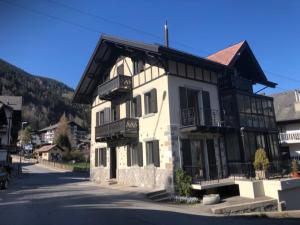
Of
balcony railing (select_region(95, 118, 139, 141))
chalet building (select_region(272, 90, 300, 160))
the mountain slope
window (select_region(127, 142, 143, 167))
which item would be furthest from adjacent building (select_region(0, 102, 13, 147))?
the mountain slope

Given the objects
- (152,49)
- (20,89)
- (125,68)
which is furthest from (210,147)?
(20,89)

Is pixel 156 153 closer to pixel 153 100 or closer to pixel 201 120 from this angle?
pixel 153 100

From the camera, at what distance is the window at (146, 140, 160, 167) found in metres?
18.6

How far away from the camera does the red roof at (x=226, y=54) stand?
21.7m

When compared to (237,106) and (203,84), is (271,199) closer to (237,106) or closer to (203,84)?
(237,106)

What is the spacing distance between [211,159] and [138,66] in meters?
8.68

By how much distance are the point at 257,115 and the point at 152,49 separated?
1005 centimetres

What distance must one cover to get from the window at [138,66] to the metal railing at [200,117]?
15.7 feet

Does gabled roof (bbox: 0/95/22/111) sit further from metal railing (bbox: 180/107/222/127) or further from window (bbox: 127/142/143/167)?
metal railing (bbox: 180/107/222/127)

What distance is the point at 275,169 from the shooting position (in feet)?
69.8

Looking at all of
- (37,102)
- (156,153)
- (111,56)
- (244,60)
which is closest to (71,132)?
(37,102)

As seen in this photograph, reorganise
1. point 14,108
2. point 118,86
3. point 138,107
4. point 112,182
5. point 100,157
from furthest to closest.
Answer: point 14,108, point 100,157, point 112,182, point 118,86, point 138,107

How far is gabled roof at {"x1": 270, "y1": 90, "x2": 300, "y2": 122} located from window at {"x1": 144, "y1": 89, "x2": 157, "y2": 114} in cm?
1844

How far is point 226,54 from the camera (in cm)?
2298
